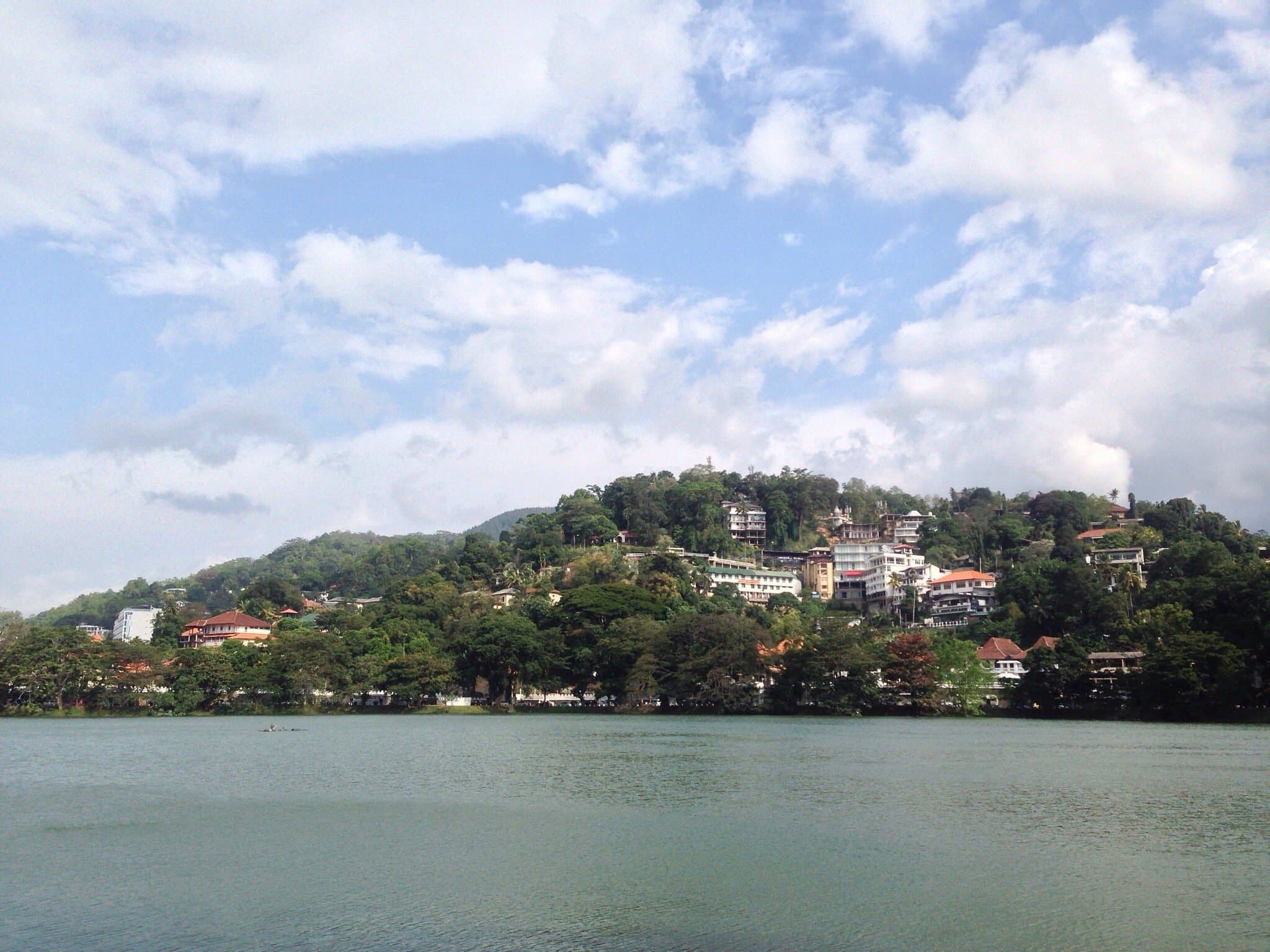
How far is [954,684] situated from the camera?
230 ft

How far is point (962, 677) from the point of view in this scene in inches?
2744

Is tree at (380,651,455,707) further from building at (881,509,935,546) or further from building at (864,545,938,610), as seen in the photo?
building at (881,509,935,546)

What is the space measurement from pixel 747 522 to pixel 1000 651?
227ft

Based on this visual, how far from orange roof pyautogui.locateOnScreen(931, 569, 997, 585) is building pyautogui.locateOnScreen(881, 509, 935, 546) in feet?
93.1

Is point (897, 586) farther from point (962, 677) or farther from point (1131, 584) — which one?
point (962, 677)

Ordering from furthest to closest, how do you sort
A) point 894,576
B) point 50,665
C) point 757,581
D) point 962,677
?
point 757,581 < point 894,576 < point 962,677 < point 50,665

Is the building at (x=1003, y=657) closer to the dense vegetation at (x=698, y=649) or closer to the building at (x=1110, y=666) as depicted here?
the dense vegetation at (x=698, y=649)

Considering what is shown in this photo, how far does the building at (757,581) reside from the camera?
122 m

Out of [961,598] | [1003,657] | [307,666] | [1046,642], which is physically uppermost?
[961,598]

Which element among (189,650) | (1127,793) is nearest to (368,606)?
(189,650)

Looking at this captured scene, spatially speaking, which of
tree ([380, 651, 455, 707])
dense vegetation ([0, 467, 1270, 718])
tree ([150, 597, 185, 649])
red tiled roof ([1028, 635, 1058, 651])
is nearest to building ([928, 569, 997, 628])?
dense vegetation ([0, 467, 1270, 718])

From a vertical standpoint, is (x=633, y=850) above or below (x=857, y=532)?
below

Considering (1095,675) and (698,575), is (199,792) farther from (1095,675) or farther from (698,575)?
(698,575)

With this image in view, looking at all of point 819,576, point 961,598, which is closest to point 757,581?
point 819,576
